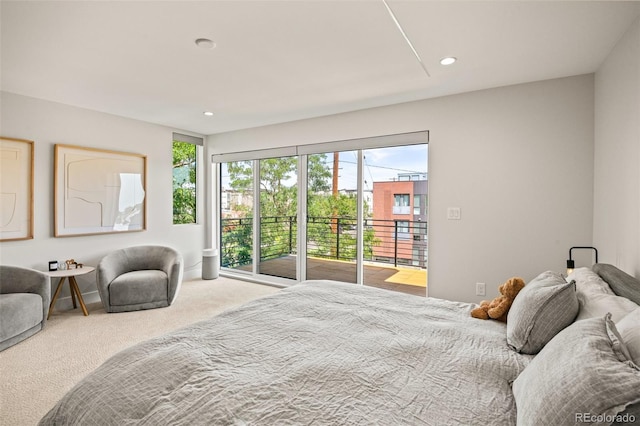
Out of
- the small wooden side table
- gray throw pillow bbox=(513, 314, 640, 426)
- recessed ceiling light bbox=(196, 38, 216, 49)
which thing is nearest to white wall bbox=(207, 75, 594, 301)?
recessed ceiling light bbox=(196, 38, 216, 49)

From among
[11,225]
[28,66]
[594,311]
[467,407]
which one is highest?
[28,66]

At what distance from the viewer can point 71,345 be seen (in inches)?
113

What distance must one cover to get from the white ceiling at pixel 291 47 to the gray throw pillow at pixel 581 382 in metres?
1.91

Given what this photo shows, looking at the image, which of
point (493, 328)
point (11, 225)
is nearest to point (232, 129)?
point (11, 225)

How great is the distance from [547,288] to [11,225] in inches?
191

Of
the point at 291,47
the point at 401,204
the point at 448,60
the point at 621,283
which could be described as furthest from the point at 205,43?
the point at 621,283

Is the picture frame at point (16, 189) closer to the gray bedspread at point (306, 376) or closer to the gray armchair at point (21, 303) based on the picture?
the gray armchair at point (21, 303)

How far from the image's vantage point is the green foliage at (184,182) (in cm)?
528

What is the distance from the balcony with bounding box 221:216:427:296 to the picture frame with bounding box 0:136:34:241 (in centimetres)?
289

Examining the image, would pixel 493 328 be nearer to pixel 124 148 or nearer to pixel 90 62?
pixel 90 62

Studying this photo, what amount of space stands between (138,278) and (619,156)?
4696mm

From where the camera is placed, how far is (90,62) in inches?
107

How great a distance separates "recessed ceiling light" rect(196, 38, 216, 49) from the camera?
2.35 meters

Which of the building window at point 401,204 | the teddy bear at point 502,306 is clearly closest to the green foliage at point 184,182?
the building window at point 401,204
